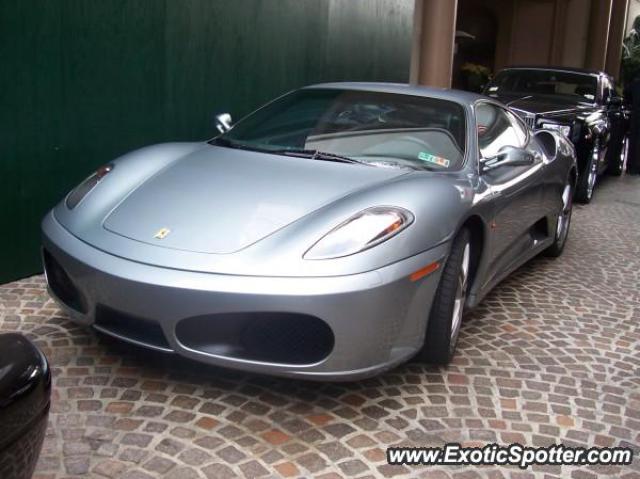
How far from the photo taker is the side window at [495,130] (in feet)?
13.7

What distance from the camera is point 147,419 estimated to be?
278 cm

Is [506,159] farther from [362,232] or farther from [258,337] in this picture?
[258,337]

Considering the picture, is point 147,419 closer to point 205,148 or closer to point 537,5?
point 205,148

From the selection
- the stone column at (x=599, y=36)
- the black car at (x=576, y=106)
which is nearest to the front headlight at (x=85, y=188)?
the black car at (x=576, y=106)

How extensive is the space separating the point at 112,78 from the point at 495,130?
2.50 meters

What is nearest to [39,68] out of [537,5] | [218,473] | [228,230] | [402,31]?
[228,230]

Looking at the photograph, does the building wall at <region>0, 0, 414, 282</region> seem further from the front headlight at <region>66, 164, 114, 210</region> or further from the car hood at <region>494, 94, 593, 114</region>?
the car hood at <region>494, 94, 593, 114</region>

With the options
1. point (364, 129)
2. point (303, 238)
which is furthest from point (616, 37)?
point (303, 238)

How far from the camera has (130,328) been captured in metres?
2.89

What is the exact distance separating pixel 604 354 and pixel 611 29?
2038 cm

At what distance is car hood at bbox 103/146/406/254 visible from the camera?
2.92m

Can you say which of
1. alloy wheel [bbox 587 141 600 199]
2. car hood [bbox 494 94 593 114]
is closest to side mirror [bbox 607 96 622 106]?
car hood [bbox 494 94 593 114]

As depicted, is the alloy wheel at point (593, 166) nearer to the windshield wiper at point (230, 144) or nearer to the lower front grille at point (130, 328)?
the windshield wiper at point (230, 144)

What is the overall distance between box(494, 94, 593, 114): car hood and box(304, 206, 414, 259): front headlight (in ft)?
17.3
